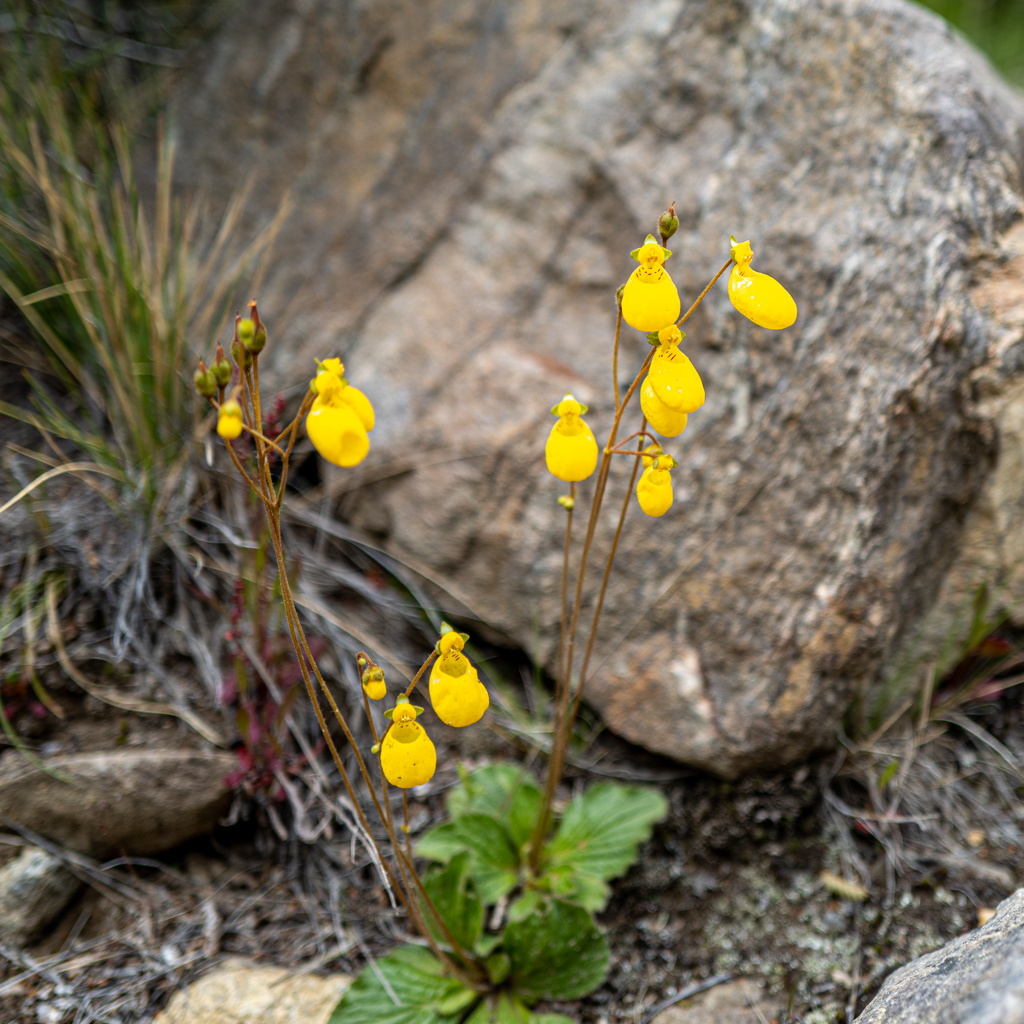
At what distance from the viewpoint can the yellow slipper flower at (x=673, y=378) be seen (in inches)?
49.1

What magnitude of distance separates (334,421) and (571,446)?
1.19ft

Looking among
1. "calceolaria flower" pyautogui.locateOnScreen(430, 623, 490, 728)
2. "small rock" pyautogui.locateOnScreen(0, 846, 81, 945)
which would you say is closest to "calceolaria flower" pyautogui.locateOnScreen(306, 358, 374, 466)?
"calceolaria flower" pyautogui.locateOnScreen(430, 623, 490, 728)

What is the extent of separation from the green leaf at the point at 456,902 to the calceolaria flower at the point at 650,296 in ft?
3.71

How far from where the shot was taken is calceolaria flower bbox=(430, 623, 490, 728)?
4.04 feet

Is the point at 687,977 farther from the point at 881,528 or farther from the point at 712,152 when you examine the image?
the point at 712,152

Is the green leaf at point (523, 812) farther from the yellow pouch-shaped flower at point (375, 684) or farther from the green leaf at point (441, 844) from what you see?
the yellow pouch-shaped flower at point (375, 684)

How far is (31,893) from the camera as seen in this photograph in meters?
1.75

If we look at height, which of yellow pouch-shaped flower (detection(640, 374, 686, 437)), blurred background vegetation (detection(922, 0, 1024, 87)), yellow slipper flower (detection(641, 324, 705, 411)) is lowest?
yellow pouch-shaped flower (detection(640, 374, 686, 437))

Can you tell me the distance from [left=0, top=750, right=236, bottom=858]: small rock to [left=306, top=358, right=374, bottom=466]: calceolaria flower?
115 centimetres

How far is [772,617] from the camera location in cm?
190

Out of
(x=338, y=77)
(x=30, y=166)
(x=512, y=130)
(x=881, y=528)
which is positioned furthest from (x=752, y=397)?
(x=30, y=166)

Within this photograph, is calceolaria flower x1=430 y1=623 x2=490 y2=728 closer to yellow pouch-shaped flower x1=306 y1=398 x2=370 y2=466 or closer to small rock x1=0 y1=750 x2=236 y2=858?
yellow pouch-shaped flower x1=306 y1=398 x2=370 y2=466

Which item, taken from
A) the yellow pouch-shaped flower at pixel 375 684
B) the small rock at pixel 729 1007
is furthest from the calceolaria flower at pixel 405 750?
the small rock at pixel 729 1007

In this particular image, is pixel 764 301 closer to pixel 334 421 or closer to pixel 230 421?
pixel 334 421
